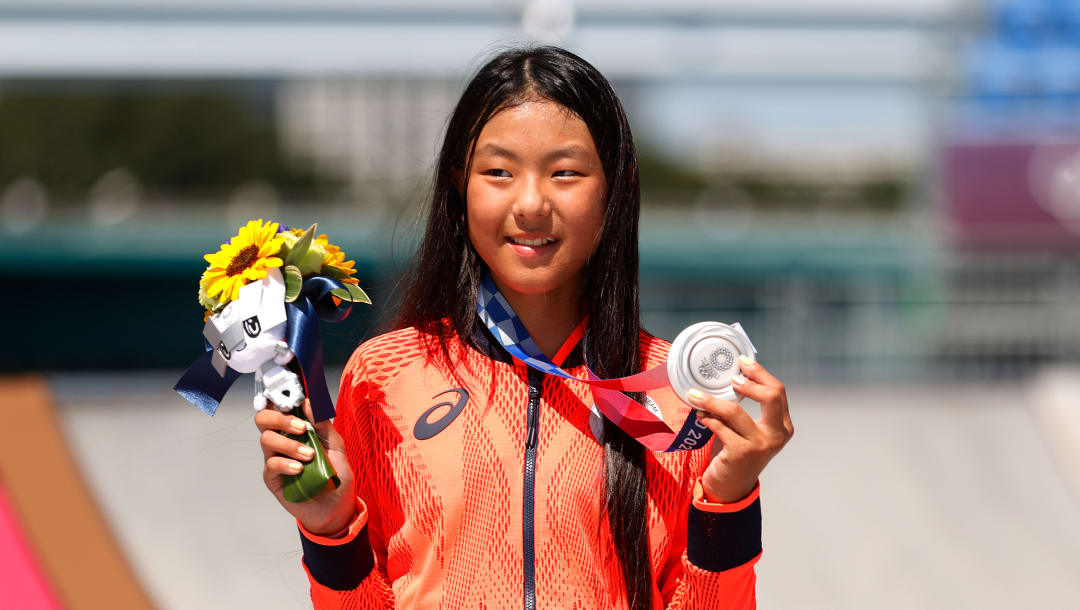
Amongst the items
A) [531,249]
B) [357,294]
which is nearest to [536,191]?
[531,249]

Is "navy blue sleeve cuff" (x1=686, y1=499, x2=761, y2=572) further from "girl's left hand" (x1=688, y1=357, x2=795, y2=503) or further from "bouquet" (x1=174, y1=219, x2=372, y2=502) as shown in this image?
"bouquet" (x1=174, y1=219, x2=372, y2=502)

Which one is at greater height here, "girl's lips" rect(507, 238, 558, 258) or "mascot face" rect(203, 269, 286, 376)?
"girl's lips" rect(507, 238, 558, 258)

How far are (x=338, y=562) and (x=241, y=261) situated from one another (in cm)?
54

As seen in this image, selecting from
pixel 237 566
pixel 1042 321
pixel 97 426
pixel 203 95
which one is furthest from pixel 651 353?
pixel 203 95

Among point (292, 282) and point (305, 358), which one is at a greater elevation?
point (292, 282)

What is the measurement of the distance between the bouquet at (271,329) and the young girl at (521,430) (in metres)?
0.04

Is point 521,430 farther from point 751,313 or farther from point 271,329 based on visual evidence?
point 751,313

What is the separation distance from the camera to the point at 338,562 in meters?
1.86

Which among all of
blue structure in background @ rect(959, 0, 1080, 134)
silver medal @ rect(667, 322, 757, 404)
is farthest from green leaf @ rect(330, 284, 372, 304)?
blue structure in background @ rect(959, 0, 1080, 134)

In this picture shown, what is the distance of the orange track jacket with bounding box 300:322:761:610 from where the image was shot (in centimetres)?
187

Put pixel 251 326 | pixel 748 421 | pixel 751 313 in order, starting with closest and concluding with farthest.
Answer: pixel 748 421 < pixel 251 326 < pixel 751 313

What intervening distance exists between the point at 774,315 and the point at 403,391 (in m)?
10.8

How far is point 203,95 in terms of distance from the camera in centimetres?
4697

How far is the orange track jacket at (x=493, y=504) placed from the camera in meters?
1.87
